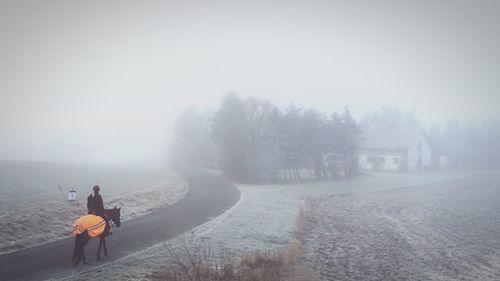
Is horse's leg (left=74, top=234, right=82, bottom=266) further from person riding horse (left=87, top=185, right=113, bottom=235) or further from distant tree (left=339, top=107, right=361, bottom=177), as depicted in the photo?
distant tree (left=339, top=107, right=361, bottom=177)

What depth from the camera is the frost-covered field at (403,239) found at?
1441 cm

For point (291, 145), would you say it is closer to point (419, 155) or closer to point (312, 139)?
point (312, 139)

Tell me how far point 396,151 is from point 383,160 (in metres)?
3.39

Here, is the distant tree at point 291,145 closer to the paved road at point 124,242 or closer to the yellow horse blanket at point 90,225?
the paved road at point 124,242

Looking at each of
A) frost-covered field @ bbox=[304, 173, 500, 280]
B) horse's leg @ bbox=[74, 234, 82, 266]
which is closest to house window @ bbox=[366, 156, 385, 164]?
frost-covered field @ bbox=[304, 173, 500, 280]

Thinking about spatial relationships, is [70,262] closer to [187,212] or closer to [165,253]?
[165,253]

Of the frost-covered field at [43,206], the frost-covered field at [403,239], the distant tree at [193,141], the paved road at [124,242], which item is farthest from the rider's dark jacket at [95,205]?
the distant tree at [193,141]

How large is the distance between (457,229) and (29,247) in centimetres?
2472

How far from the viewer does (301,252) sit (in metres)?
16.1

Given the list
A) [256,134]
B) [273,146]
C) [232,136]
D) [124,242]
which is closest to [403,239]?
[124,242]

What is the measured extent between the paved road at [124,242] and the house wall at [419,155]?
2265 inches

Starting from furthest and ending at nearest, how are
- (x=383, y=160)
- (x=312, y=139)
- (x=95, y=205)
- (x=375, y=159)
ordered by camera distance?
(x=375, y=159), (x=383, y=160), (x=312, y=139), (x=95, y=205)

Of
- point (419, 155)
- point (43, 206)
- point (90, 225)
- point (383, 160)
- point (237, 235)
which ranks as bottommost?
point (237, 235)

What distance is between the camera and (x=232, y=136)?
51906 millimetres
